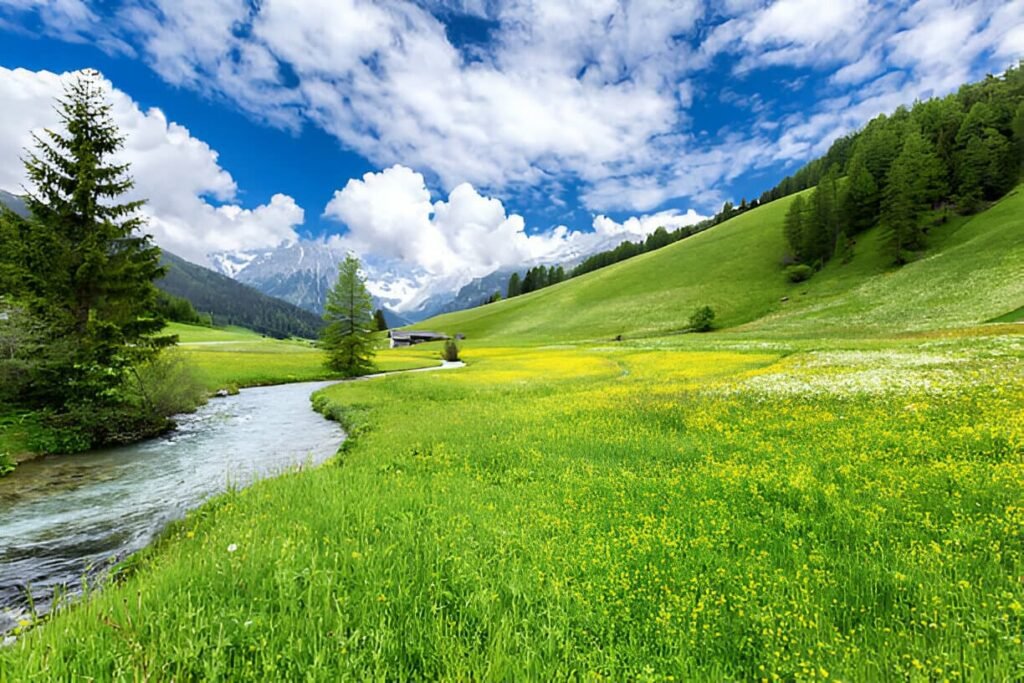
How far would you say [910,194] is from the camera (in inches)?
2913

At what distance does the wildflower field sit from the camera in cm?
398

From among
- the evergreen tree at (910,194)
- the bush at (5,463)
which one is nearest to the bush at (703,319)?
the evergreen tree at (910,194)

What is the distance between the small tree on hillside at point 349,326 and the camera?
49.6 meters

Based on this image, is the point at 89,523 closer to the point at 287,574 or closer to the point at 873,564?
the point at 287,574

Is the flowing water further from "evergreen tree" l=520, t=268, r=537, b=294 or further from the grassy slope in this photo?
"evergreen tree" l=520, t=268, r=537, b=294

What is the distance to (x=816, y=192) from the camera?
9512 centimetres

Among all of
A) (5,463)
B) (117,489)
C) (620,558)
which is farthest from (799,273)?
(5,463)

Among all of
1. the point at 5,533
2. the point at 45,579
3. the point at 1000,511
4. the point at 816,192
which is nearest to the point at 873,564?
the point at 1000,511

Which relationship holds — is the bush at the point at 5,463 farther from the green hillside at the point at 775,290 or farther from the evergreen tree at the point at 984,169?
the evergreen tree at the point at 984,169

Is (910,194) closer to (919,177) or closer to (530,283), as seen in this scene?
(919,177)

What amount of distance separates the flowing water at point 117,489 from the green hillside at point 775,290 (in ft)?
203

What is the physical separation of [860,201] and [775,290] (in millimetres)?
29630

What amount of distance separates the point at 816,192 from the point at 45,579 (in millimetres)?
122815

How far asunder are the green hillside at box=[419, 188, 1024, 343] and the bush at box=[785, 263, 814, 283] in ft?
7.33
